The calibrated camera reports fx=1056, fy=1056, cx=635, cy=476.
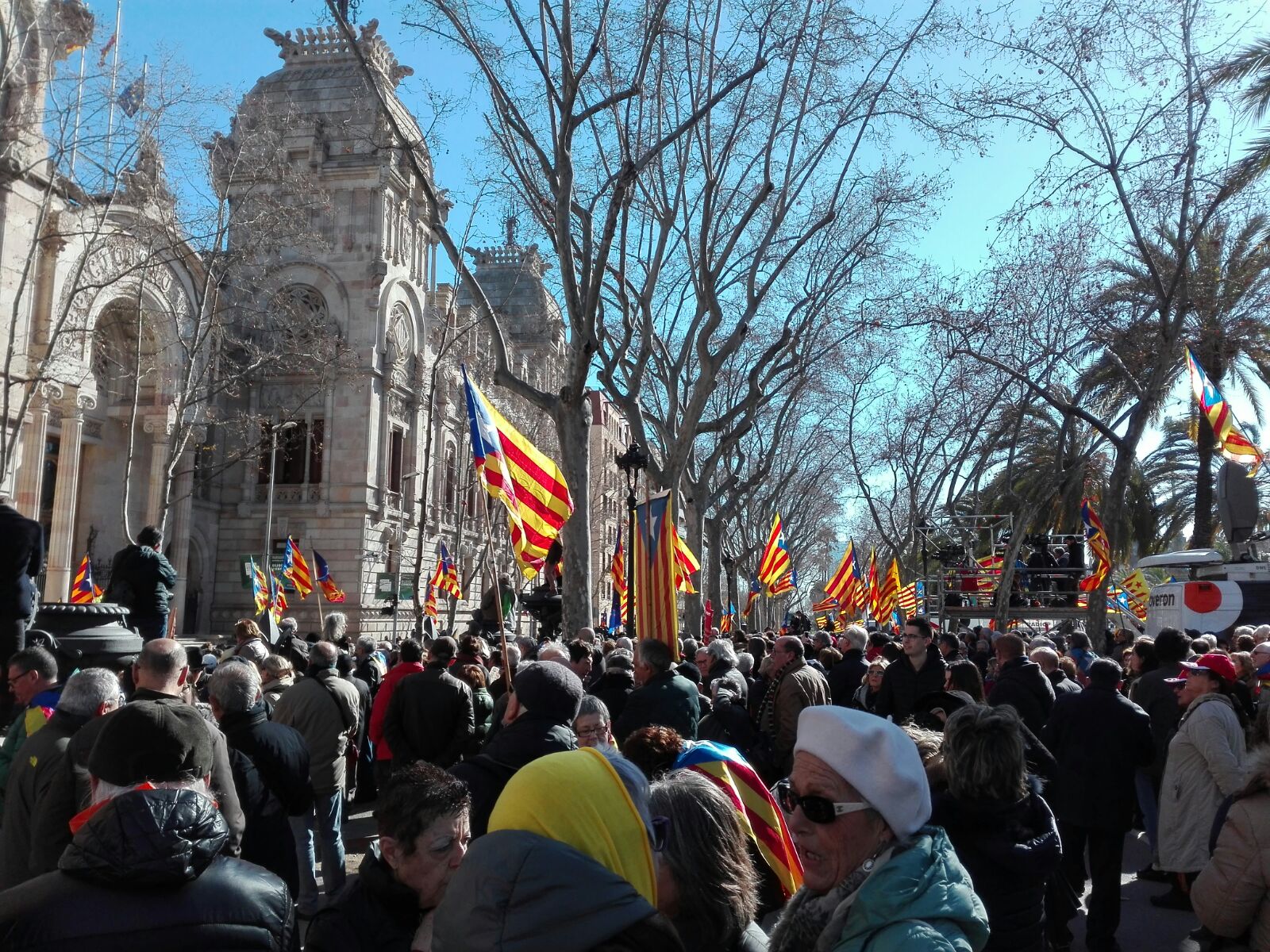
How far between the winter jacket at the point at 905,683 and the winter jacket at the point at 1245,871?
15.8ft

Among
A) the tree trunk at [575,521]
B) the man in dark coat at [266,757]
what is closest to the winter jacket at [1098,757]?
the man in dark coat at [266,757]

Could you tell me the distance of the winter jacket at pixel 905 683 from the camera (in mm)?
8227

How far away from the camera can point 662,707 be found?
6430 mm

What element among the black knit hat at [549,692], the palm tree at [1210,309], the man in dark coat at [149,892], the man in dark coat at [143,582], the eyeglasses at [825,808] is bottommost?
the man in dark coat at [149,892]

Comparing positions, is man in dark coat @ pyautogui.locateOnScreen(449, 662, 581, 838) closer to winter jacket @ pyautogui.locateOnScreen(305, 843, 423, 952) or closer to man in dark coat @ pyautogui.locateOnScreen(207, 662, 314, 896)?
man in dark coat @ pyautogui.locateOnScreen(207, 662, 314, 896)

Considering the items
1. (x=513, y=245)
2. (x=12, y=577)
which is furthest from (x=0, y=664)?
(x=513, y=245)

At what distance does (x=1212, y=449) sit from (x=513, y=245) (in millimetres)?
14799

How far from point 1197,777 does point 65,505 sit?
90.0ft

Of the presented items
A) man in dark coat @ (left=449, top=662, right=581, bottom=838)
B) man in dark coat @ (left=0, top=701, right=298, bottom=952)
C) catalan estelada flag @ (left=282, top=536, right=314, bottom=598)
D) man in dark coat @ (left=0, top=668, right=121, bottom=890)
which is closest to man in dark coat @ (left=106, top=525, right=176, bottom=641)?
man in dark coat @ (left=0, top=668, right=121, bottom=890)

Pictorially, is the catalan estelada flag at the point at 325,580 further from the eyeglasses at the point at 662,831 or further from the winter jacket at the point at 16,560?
the eyeglasses at the point at 662,831

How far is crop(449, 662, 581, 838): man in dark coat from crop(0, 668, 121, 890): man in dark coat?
148cm

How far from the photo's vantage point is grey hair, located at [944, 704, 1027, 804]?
3.71 meters

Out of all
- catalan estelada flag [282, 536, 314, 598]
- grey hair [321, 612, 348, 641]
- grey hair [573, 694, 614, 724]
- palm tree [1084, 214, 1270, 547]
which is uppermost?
palm tree [1084, 214, 1270, 547]

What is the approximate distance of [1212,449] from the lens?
21.8 metres
